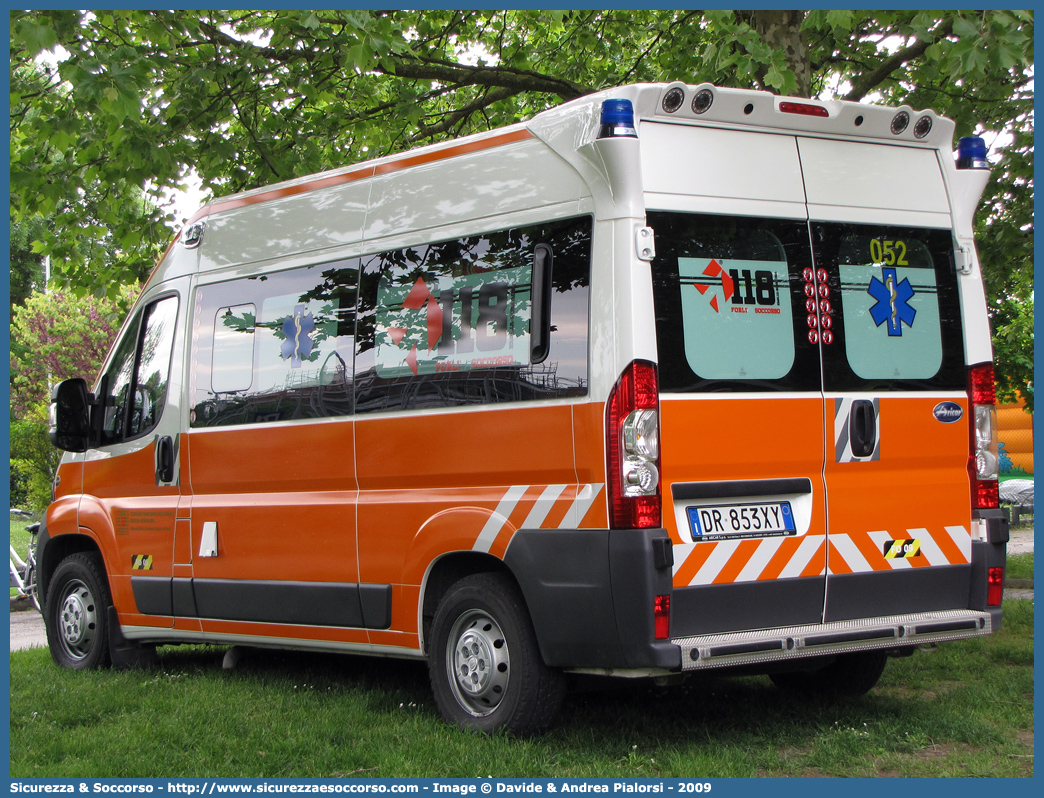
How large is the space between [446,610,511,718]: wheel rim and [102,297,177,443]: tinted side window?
116 inches

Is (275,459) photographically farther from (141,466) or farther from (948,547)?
(948,547)

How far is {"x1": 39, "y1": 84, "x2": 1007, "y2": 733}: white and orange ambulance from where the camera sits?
530 cm

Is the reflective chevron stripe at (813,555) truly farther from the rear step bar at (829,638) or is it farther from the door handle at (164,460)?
the door handle at (164,460)

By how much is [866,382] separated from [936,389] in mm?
438

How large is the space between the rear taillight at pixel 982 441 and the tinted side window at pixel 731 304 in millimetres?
981

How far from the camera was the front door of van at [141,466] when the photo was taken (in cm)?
770

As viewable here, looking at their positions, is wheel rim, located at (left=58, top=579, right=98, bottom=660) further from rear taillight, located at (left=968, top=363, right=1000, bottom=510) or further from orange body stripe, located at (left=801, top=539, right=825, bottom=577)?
rear taillight, located at (left=968, top=363, right=1000, bottom=510)

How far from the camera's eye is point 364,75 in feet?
37.7

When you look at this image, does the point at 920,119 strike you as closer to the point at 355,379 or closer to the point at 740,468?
the point at 740,468

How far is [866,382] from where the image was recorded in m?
5.84

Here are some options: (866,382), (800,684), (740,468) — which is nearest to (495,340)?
(740,468)

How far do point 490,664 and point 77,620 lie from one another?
400 cm

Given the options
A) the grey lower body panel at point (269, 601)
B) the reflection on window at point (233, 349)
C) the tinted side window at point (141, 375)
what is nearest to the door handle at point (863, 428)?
the grey lower body panel at point (269, 601)

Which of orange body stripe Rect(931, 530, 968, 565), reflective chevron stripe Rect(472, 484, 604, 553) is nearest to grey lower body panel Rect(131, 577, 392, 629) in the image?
reflective chevron stripe Rect(472, 484, 604, 553)
